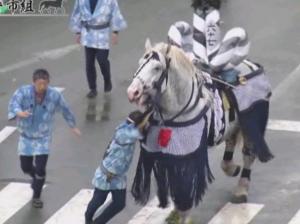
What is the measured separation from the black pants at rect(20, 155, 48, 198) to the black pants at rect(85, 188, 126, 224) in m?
1.17

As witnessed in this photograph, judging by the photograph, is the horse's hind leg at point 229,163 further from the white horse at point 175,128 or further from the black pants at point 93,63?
the black pants at point 93,63

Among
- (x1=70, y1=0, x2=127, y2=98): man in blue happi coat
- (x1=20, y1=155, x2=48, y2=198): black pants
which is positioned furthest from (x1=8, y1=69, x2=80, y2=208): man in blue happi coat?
(x1=70, y1=0, x2=127, y2=98): man in blue happi coat

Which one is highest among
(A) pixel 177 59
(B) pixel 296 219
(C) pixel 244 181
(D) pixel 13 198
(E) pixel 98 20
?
(A) pixel 177 59

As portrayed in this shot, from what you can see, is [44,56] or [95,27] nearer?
[95,27]

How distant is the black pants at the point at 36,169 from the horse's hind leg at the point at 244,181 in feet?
6.91

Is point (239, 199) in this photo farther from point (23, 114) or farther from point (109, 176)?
point (23, 114)

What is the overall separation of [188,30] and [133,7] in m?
8.94

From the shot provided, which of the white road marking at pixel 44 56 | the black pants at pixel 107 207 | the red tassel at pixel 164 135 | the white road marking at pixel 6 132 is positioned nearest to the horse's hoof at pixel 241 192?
the black pants at pixel 107 207

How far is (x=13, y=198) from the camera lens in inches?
423

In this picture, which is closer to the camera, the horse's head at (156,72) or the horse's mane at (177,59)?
the horse's head at (156,72)

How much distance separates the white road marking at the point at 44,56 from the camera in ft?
50.9

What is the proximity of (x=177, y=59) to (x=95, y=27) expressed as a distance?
511cm

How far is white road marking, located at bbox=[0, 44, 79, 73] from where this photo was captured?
1552cm

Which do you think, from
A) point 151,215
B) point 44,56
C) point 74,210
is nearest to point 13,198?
point 74,210
